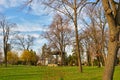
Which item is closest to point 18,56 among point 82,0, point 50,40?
point 50,40

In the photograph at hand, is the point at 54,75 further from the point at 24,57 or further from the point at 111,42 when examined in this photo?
the point at 24,57

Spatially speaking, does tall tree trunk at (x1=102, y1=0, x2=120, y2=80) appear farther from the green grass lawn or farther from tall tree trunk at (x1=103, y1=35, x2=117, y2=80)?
the green grass lawn

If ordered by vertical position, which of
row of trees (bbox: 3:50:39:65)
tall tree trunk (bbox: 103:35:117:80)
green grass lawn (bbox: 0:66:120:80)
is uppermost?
row of trees (bbox: 3:50:39:65)

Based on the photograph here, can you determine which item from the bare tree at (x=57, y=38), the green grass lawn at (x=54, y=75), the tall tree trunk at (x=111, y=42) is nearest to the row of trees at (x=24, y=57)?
the bare tree at (x=57, y=38)

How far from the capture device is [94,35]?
184ft

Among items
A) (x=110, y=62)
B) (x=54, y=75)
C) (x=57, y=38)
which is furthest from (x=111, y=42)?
(x=57, y=38)

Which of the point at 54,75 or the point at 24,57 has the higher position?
the point at 24,57

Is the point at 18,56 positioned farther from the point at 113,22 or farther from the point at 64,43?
the point at 113,22

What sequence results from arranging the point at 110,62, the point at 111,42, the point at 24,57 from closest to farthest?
1. the point at 110,62
2. the point at 111,42
3. the point at 24,57

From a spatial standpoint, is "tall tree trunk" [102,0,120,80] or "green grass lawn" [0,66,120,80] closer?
"tall tree trunk" [102,0,120,80]

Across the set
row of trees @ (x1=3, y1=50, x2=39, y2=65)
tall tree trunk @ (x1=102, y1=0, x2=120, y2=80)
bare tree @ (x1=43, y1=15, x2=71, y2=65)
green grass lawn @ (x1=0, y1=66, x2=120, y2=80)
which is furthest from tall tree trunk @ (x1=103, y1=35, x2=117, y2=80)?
row of trees @ (x1=3, y1=50, x2=39, y2=65)

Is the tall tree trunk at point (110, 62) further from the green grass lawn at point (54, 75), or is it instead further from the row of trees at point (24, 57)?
the row of trees at point (24, 57)

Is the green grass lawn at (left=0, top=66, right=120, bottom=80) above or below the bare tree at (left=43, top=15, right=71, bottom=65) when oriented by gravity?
below

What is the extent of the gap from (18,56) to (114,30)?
350ft
